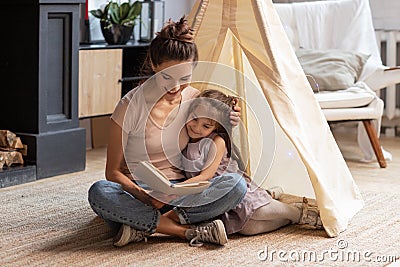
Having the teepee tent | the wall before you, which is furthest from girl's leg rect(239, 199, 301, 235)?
the wall

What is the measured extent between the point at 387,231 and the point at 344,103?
1221 millimetres

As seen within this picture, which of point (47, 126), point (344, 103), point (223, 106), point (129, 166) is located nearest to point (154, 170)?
point (129, 166)

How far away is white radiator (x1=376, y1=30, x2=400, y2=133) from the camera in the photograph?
484cm

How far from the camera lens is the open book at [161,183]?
Answer: 2404 mm

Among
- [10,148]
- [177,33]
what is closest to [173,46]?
[177,33]

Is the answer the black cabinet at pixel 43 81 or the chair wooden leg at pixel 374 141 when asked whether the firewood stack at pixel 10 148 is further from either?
the chair wooden leg at pixel 374 141

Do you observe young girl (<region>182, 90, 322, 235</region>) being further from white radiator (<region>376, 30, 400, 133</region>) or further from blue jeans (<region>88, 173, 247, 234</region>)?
white radiator (<region>376, 30, 400, 133</region>)

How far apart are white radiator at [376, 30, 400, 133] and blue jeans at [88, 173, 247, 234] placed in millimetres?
2533

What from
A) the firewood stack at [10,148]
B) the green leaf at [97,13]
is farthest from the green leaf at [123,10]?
the firewood stack at [10,148]

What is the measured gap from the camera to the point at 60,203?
3092 millimetres

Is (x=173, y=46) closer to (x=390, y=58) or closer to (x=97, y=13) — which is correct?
(x=97, y=13)

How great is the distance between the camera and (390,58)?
484cm

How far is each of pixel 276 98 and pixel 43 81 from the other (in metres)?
1.27

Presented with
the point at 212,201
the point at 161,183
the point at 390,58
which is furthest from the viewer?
the point at 390,58
